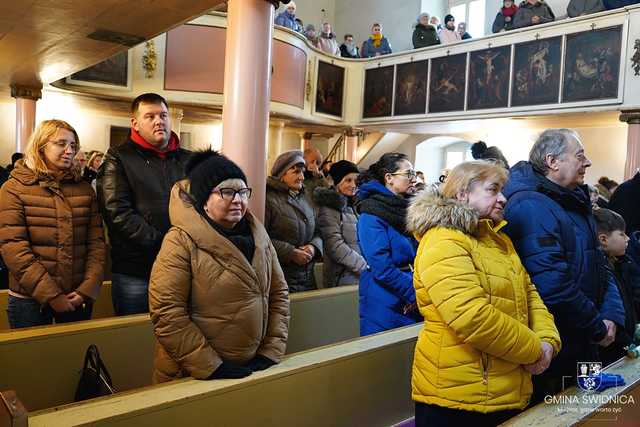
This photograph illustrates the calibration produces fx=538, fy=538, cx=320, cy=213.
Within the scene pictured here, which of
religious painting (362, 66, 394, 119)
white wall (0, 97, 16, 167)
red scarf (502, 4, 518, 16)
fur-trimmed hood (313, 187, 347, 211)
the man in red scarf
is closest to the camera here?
fur-trimmed hood (313, 187, 347, 211)

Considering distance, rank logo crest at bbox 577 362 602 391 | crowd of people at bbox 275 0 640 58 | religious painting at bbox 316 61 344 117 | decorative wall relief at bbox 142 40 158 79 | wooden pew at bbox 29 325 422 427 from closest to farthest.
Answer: wooden pew at bbox 29 325 422 427, logo crest at bbox 577 362 602 391, decorative wall relief at bbox 142 40 158 79, crowd of people at bbox 275 0 640 58, religious painting at bbox 316 61 344 117

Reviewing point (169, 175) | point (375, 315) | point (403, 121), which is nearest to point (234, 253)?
point (169, 175)

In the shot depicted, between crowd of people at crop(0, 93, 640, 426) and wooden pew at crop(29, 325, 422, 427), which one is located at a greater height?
crowd of people at crop(0, 93, 640, 426)

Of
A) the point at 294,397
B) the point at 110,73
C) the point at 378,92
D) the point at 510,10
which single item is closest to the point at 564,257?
the point at 294,397

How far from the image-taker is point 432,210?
6.96ft

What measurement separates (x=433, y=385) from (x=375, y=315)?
1111mm

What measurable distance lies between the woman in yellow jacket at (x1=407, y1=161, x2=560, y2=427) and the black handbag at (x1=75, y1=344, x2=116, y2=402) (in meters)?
1.40

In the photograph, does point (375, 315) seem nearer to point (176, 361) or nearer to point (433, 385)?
point (433, 385)

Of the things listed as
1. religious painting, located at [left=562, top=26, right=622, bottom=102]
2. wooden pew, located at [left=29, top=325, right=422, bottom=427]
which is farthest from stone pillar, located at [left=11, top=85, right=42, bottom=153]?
religious painting, located at [left=562, top=26, right=622, bottom=102]

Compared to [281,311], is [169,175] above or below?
above

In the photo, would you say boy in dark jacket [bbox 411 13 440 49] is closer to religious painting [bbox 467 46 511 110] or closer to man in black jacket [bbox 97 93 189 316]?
religious painting [bbox 467 46 511 110]

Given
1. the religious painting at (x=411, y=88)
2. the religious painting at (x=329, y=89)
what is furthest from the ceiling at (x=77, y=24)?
the religious painting at (x=411, y=88)

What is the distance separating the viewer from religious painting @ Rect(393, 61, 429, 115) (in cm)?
1259

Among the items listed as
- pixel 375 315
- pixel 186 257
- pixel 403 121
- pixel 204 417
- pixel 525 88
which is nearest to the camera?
pixel 204 417
